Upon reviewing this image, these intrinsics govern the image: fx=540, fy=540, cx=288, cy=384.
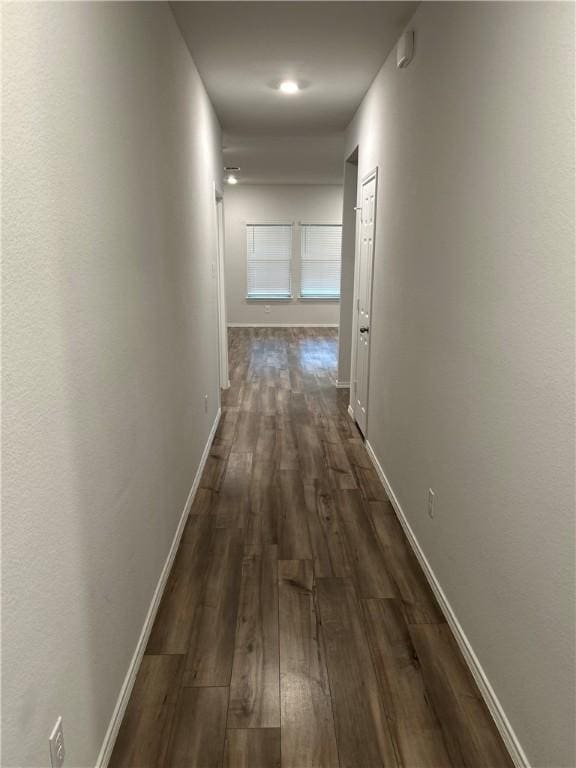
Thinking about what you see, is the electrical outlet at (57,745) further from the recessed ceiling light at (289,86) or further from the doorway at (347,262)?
the doorway at (347,262)

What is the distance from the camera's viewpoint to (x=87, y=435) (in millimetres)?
1448

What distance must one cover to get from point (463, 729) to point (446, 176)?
2.05 meters

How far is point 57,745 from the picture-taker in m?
1.24

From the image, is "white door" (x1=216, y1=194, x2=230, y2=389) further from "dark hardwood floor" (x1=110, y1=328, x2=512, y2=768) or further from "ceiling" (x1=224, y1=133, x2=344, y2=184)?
"dark hardwood floor" (x1=110, y1=328, x2=512, y2=768)

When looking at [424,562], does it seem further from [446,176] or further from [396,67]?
[396,67]

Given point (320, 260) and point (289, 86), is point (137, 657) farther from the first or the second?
point (320, 260)

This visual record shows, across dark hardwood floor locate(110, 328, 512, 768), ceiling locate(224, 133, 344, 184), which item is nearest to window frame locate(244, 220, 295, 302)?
ceiling locate(224, 133, 344, 184)

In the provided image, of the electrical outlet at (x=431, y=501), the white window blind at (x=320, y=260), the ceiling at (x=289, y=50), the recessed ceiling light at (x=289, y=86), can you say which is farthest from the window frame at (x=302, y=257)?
the electrical outlet at (x=431, y=501)

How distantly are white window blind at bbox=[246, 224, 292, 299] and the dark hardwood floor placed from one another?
734 cm

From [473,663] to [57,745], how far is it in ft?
4.59

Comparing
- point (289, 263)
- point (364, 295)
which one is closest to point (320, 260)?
point (289, 263)

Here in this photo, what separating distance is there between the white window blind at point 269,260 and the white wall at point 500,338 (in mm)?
7704

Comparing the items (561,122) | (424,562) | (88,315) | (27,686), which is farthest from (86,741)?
(561,122)

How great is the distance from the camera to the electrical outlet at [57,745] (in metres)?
1.21
